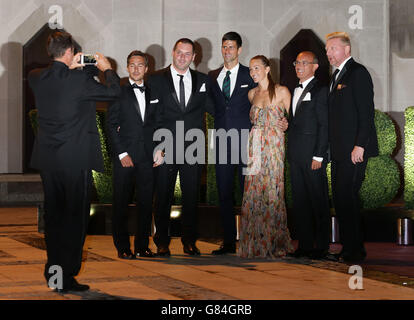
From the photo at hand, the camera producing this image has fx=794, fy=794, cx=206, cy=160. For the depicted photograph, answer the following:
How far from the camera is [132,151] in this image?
7.23 metres

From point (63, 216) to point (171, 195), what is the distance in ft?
6.81

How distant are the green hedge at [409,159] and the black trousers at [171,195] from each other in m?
2.69

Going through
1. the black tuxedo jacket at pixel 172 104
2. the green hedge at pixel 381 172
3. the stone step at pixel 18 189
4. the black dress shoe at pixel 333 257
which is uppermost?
the black tuxedo jacket at pixel 172 104

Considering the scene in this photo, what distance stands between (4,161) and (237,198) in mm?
5464

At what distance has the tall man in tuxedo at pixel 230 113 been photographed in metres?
7.63

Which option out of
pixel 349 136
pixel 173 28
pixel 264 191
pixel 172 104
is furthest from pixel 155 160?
Result: pixel 173 28

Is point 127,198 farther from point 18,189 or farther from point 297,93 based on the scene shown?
point 18,189

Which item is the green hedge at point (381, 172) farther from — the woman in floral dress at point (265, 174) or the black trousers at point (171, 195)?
the black trousers at point (171, 195)

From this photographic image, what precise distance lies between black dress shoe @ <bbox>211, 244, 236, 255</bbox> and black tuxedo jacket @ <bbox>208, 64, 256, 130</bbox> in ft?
3.77

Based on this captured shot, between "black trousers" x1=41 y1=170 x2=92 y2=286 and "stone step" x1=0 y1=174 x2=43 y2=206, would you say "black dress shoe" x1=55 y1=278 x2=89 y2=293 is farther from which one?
"stone step" x1=0 y1=174 x2=43 y2=206

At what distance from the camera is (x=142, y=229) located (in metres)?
7.37

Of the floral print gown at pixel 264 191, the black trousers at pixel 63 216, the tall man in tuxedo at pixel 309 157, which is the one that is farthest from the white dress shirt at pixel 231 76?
the black trousers at pixel 63 216
